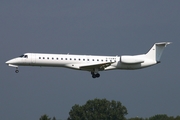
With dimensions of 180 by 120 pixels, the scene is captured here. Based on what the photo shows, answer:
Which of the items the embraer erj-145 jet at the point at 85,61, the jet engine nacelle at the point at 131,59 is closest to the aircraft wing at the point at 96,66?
the embraer erj-145 jet at the point at 85,61

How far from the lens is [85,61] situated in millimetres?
55031

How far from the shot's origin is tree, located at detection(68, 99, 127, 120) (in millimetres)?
86738

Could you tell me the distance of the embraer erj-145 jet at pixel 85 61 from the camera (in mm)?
54000

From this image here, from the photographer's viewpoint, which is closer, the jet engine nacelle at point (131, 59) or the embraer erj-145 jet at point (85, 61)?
the embraer erj-145 jet at point (85, 61)

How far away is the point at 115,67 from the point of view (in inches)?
2215

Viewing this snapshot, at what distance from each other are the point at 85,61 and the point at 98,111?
34752 millimetres

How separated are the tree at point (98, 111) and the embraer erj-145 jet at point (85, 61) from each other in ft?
102

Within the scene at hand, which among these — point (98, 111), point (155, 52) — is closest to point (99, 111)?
point (98, 111)

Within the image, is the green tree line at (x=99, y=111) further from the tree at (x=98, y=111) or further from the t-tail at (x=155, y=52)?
the t-tail at (x=155, y=52)

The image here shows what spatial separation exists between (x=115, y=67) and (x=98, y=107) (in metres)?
33.9

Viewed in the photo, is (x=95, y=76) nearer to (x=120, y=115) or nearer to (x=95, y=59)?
(x=95, y=59)

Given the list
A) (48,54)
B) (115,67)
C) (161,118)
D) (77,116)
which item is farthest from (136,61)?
(161,118)

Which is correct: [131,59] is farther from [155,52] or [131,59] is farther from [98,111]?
[98,111]

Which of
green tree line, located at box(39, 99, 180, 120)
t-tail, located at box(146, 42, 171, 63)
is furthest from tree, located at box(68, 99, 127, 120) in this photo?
t-tail, located at box(146, 42, 171, 63)
